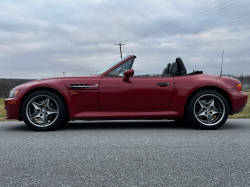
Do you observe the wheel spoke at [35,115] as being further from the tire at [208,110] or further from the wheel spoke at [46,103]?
the tire at [208,110]

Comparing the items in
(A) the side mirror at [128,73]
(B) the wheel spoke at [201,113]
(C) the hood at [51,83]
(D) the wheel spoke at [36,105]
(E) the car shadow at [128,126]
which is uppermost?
(A) the side mirror at [128,73]

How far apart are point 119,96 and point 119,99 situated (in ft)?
0.18

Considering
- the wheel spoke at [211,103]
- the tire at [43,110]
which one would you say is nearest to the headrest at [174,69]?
the wheel spoke at [211,103]

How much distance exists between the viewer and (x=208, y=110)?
5.36 metres

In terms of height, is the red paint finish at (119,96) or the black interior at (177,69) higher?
the black interior at (177,69)

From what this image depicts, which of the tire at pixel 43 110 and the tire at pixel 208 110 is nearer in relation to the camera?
the tire at pixel 43 110

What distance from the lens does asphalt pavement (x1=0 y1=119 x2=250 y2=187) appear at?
99.3 inches

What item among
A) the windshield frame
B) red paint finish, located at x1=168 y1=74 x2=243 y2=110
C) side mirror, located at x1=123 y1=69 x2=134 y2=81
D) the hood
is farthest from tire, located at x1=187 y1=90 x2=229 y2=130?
the hood

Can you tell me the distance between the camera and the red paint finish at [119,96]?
522 cm

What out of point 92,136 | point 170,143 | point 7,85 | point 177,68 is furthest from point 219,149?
point 7,85

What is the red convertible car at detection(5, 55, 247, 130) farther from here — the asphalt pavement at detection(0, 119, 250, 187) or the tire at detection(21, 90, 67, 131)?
the asphalt pavement at detection(0, 119, 250, 187)

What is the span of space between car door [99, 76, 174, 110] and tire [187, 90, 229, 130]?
468mm

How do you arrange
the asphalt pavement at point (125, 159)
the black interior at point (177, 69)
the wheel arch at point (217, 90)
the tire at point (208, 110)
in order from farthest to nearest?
the black interior at point (177, 69) → the wheel arch at point (217, 90) → the tire at point (208, 110) → the asphalt pavement at point (125, 159)

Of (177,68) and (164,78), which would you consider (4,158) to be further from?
(177,68)
